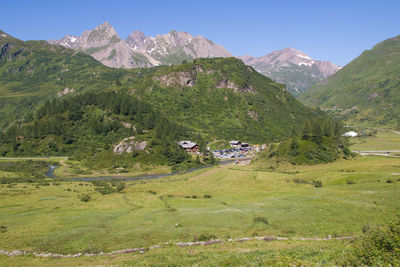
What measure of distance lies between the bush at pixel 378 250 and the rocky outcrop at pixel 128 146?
16179 centimetres

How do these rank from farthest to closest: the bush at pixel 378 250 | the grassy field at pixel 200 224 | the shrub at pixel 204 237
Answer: the shrub at pixel 204 237 < the grassy field at pixel 200 224 < the bush at pixel 378 250

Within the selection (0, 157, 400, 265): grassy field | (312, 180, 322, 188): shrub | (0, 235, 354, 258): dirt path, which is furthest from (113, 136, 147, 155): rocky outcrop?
(0, 235, 354, 258): dirt path

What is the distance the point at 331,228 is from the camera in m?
41.9

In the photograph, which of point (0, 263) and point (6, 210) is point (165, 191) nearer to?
point (6, 210)

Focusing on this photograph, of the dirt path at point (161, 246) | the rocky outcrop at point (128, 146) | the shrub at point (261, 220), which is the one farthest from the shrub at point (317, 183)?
the rocky outcrop at point (128, 146)

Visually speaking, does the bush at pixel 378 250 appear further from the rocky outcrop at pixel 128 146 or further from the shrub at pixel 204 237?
the rocky outcrop at pixel 128 146

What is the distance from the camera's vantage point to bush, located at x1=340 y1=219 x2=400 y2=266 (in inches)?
850

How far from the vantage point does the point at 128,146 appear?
17600 cm

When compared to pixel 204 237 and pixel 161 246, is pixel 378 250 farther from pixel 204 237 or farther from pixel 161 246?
pixel 161 246

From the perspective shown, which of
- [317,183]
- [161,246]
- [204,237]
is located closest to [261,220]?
[204,237]

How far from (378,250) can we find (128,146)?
165 meters

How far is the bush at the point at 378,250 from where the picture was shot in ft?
70.8

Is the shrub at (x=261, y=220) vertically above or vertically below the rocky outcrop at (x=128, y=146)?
below

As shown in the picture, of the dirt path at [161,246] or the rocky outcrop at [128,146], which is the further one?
the rocky outcrop at [128,146]
